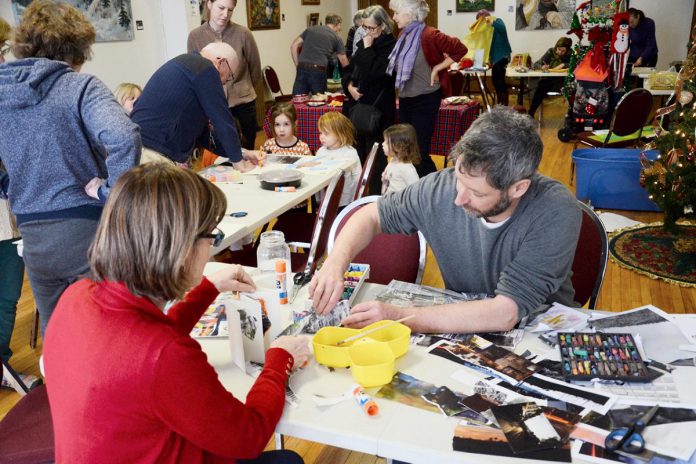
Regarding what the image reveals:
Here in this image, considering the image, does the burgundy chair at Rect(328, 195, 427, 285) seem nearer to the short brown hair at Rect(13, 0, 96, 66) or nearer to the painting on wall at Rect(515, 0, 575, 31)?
the short brown hair at Rect(13, 0, 96, 66)

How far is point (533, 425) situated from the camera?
4.09ft

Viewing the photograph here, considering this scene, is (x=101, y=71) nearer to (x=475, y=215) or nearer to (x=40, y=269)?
(x=40, y=269)

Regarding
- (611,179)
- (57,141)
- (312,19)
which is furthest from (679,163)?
(312,19)

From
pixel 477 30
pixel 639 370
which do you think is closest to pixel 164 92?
pixel 639 370

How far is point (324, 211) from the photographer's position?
2.56 m

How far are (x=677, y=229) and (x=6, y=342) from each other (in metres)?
4.15

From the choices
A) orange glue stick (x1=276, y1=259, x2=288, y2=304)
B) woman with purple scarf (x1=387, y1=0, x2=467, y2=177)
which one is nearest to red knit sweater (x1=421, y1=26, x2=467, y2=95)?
woman with purple scarf (x1=387, y1=0, x2=467, y2=177)

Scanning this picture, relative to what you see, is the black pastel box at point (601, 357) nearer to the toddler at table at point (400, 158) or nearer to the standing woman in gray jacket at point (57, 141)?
the standing woman in gray jacket at point (57, 141)

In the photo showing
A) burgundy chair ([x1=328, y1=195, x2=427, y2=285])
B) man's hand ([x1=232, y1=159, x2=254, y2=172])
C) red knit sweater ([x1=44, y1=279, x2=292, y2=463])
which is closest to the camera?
red knit sweater ([x1=44, y1=279, x2=292, y2=463])

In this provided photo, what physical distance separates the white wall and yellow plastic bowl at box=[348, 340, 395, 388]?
10.4m

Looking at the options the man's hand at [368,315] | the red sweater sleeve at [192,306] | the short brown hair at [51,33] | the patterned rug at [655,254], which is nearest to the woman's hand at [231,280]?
the red sweater sleeve at [192,306]

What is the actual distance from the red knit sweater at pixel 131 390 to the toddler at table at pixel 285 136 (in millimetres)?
3218

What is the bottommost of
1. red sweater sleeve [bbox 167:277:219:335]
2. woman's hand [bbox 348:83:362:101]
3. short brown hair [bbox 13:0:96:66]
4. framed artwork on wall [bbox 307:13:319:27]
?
red sweater sleeve [bbox 167:277:219:335]

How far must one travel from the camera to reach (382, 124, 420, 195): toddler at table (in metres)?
3.88
